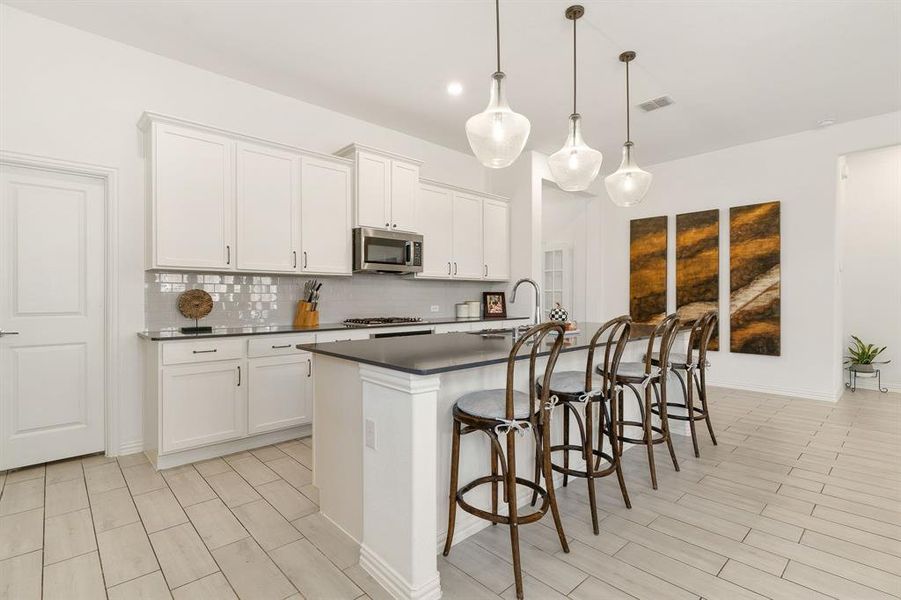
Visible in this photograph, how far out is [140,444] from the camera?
10.8 ft

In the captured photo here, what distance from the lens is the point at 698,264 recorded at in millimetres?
5660

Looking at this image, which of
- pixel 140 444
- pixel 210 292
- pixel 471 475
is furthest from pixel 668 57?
pixel 140 444

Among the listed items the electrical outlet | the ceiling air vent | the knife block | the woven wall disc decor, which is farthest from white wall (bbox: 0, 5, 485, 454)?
the ceiling air vent

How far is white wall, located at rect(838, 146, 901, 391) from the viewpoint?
534 centimetres

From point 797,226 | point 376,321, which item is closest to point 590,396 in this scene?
point 376,321

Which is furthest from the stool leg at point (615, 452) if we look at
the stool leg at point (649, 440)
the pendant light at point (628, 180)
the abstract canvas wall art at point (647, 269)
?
the abstract canvas wall art at point (647, 269)

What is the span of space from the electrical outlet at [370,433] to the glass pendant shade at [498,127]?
5.02 feet

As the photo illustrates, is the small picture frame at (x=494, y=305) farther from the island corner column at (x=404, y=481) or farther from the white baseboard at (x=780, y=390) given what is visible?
the island corner column at (x=404, y=481)

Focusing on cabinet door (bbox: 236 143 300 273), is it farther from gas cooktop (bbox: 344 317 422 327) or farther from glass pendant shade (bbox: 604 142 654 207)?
glass pendant shade (bbox: 604 142 654 207)

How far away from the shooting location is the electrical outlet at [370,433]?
1.81 metres

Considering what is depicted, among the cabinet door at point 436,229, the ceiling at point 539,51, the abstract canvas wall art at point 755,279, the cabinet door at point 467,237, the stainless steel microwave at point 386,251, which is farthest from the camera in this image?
the cabinet door at point 467,237

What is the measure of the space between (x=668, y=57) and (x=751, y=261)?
310 centimetres

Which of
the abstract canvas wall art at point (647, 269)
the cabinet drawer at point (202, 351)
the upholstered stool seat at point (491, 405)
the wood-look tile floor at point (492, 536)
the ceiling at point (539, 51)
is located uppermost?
the ceiling at point (539, 51)

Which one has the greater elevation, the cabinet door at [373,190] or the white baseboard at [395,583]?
the cabinet door at [373,190]
